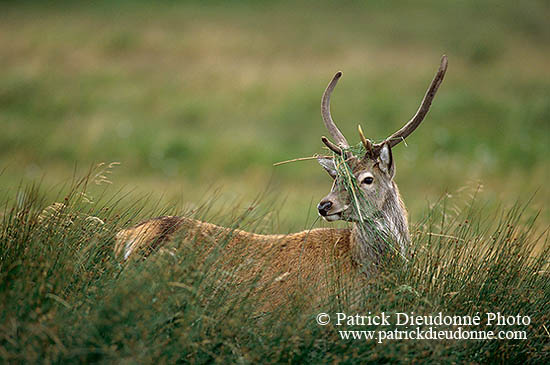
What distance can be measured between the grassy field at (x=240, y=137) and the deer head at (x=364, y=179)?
2.00 feet

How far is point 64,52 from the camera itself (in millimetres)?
25688

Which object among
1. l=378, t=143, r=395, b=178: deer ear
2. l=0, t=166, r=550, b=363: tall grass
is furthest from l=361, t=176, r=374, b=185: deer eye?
l=0, t=166, r=550, b=363: tall grass

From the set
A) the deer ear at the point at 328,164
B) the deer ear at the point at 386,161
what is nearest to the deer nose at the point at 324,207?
the deer ear at the point at 328,164

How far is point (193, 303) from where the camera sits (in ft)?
15.3

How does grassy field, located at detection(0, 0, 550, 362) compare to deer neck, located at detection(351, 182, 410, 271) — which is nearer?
grassy field, located at detection(0, 0, 550, 362)

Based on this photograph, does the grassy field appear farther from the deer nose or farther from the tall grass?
the deer nose

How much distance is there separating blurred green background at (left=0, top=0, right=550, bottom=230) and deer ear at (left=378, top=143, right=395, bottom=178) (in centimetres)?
756

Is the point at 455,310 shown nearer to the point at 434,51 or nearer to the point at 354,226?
the point at 354,226

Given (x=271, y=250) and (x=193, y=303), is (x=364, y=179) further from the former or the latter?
(x=193, y=303)

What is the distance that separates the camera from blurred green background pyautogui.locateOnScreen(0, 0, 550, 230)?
59.7 ft

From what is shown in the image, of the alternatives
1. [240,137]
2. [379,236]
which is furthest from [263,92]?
[379,236]

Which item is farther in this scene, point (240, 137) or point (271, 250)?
point (240, 137)

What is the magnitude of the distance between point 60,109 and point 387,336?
18.8 meters

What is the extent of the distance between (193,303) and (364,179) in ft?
6.73
